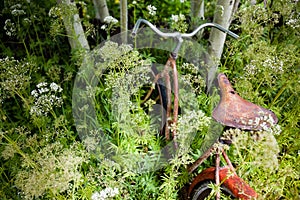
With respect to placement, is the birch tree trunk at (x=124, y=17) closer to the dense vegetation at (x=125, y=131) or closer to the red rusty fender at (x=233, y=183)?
the dense vegetation at (x=125, y=131)

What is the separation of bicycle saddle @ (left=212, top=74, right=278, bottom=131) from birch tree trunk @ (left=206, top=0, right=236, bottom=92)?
71 cm

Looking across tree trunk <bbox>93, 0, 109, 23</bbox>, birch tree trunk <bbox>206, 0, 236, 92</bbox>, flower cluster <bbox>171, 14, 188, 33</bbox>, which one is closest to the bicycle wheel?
birch tree trunk <bbox>206, 0, 236, 92</bbox>

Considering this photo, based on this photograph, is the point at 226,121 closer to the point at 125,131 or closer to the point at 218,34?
the point at 125,131

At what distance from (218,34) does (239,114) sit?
112 cm

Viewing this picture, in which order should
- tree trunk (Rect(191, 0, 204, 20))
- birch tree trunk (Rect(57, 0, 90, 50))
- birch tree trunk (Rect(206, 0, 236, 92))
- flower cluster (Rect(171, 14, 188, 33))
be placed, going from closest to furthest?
flower cluster (Rect(171, 14, 188, 33)), birch tree trunk (Rect(57, 0, 90, 50)), birch tree trunk (Rect(206, 0, 236, 92)), tree trunk (Rect(191, 0, 204, 20))

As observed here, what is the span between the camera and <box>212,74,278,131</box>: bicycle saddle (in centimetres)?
190

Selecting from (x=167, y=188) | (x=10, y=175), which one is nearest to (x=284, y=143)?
(x=167, y=188)

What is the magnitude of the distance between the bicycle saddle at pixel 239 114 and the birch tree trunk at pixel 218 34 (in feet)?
2.33

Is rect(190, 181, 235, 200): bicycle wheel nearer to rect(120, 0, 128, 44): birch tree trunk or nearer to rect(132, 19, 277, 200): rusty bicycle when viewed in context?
rect(132, 19, 277, 200): rusty bicycle

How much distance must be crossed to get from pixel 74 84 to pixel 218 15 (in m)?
1.43

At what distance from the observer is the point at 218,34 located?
2.91 meters

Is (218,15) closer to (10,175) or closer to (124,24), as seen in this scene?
(124,24)

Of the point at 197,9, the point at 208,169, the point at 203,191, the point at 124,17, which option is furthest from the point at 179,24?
the point at 203,191

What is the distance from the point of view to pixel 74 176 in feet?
6.09
